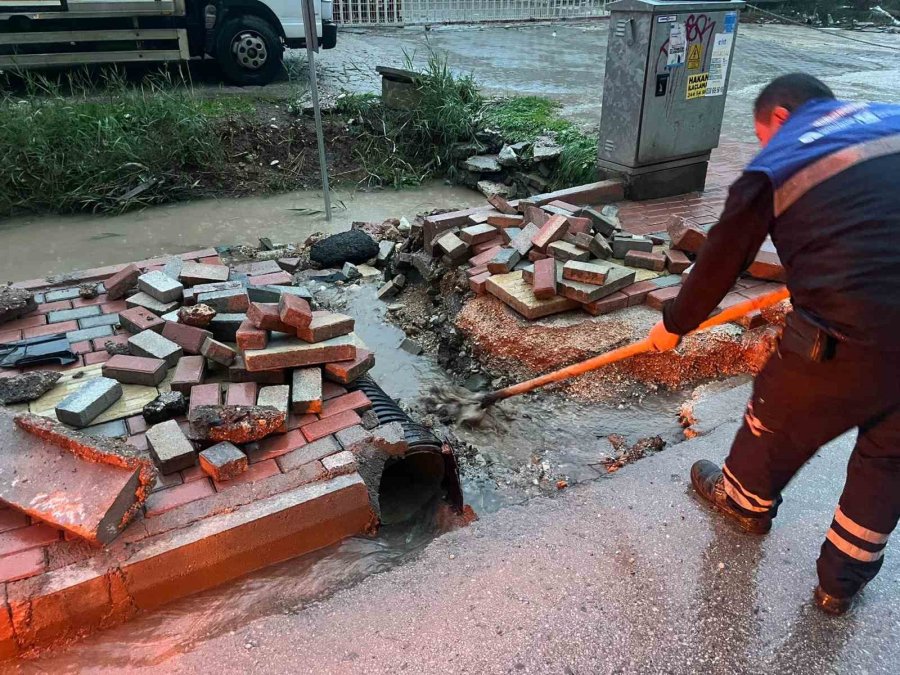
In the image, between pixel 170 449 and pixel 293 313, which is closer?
pixel 170 449

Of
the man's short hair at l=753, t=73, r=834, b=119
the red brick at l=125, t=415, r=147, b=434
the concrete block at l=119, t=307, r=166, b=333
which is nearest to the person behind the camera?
the man's short hair at l=753, t=73, r=834, b=119

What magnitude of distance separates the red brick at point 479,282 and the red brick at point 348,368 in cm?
123

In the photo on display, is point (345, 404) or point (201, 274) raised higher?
point (201, 274)

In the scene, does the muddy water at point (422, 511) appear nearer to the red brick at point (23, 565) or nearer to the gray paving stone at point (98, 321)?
the red brick at point (23, 565)

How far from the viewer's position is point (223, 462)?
2.48 metres

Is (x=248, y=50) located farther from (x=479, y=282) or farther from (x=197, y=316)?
(x=197, y=316)

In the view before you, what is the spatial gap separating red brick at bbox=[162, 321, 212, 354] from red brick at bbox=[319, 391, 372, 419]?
749 millimetres

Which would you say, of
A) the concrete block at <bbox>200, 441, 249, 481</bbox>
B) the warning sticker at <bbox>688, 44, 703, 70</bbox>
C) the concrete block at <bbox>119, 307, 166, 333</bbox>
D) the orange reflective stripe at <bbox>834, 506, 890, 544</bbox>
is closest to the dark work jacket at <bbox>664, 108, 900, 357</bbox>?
the orange reflective stripe at <bbox>834, 506, 890, 544</bbox>

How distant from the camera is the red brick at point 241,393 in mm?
2769

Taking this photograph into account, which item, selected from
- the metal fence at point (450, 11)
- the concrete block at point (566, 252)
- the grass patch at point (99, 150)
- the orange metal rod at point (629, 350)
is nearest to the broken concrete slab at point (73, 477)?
the orange metal rod at point (629, 350)

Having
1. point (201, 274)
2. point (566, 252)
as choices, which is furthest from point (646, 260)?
point (201, 274)

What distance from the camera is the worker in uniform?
71.3 inches

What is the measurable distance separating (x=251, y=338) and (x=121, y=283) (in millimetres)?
1378

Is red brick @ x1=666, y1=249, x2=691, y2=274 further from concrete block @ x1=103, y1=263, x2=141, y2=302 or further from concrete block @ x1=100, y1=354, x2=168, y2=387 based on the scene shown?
concrete block @ x1=103, y1=263, x2=141, y2=302
